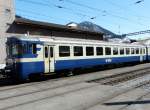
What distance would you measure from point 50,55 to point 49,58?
0.77 ft

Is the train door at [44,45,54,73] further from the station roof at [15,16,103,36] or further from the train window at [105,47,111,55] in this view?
the station roof at [15,16,103,36]

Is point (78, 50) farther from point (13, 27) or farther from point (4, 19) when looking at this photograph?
point (4, 19)

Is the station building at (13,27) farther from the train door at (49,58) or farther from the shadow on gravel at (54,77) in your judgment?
the train door at (49,58)

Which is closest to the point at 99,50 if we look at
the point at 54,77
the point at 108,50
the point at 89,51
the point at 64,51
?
the point at 89,51

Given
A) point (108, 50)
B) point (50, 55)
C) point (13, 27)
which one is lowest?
point (50, 55)

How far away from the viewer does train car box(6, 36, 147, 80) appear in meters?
16.8

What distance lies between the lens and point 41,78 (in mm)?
19344

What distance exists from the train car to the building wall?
9.51m

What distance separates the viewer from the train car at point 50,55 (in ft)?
55.3

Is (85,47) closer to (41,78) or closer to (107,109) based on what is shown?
(41,78)

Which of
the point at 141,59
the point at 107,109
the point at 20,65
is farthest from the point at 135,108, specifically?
the point at 141,59

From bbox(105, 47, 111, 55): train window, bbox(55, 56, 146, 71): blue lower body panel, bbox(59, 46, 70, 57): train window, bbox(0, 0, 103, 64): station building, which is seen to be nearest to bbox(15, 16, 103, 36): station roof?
bbox(0, 0, 103, 64): station building

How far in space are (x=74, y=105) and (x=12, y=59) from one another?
26.2 ft

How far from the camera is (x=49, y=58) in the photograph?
18.7 meters
